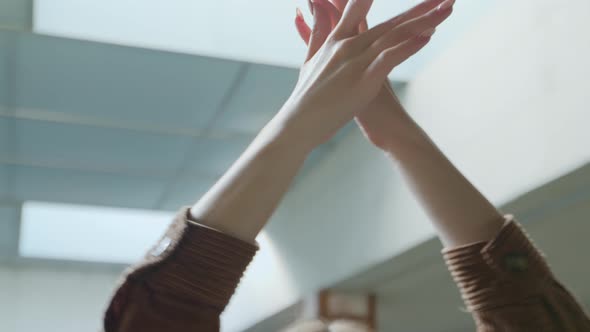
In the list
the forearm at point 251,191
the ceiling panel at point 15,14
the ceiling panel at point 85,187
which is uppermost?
A: the ceiling panel at point 85,187

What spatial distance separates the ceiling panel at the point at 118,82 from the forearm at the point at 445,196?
5.62 ft

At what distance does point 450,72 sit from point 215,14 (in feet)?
2.24

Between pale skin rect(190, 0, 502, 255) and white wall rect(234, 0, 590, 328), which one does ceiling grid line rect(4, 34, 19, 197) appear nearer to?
white wall rect(234, 0, 590, 328)

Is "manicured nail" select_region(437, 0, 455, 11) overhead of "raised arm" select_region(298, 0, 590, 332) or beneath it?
overhead

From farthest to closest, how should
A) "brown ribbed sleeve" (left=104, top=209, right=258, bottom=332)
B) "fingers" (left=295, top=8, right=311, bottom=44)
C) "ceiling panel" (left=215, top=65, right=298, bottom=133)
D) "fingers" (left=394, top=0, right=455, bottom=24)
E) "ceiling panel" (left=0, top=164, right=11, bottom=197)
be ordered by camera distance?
"ceiling panel" (left=0, top=164, right=11, bottom=197)
"ceiling panel" (left=215, top=65, right=298, bottom=133)
"fingers" (left=295, top=8, right=311, bottom=44)
"fingers" (left=394, top=0, right=455, bottom=24)
"brown ribbed sleeve" (left=104, top=209, right=258, bottom=332)

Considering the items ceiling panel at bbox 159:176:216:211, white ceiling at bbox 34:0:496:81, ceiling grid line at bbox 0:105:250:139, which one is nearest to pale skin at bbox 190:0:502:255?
white ceiling at bbox 34:0:496:81

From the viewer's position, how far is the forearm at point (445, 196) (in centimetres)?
51

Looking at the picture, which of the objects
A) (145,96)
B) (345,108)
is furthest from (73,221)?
(345,108)

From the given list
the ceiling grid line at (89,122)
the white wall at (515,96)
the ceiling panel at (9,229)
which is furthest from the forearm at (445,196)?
the ceiling panel at (9,229)

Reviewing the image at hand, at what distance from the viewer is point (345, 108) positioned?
1.39ft

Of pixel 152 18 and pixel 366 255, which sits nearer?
pixel 152 18

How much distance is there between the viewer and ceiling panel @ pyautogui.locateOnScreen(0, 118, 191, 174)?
2.66 metres

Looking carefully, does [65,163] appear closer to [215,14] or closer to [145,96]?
[145,96]

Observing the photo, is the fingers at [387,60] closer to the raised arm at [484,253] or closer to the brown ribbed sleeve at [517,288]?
the raised arm at [484,253]
